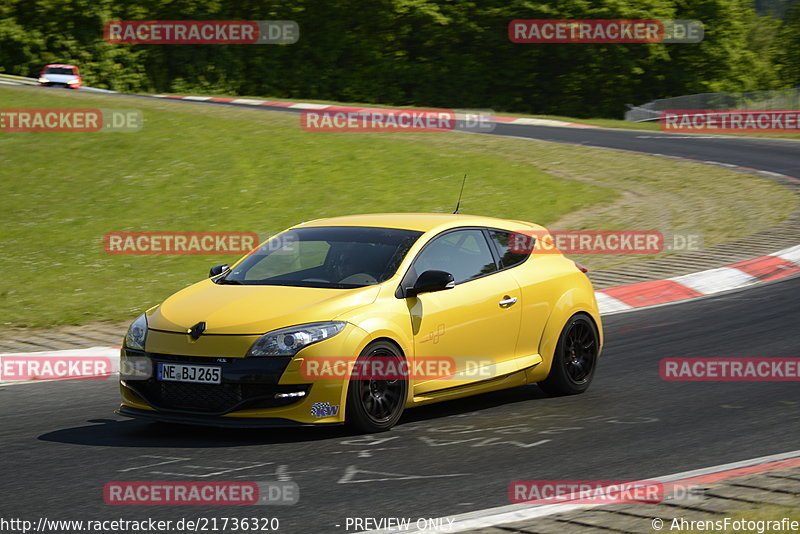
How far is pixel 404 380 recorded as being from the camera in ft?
24.5

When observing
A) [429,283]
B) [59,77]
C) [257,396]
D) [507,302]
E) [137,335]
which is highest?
[59,77]

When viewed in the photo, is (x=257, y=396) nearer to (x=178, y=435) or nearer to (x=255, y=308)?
(x=255, y=308)

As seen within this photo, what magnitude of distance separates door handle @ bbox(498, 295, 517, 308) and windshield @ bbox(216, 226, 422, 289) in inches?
31.9

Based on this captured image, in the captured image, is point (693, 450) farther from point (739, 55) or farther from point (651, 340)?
point (739, 55)

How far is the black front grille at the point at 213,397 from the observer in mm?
6965

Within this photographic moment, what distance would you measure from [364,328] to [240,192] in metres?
11.9

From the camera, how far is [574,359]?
8.92 metres

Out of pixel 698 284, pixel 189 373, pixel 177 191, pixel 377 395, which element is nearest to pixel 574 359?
pixel 377 395

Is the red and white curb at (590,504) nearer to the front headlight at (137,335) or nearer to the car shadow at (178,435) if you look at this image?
the car shadow at (178,435)

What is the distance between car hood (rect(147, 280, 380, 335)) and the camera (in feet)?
23.2

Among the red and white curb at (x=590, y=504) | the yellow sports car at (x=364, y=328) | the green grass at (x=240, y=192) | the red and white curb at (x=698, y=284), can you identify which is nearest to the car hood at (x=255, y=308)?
the yellow sports car at (x=364, y=328)

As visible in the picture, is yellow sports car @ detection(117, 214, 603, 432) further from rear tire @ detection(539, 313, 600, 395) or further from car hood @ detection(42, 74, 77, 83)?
car hood @ detection(42, 74, 77, 83)

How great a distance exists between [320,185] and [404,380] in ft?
40.3

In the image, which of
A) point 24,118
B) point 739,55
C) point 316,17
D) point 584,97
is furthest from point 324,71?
point 24,118
